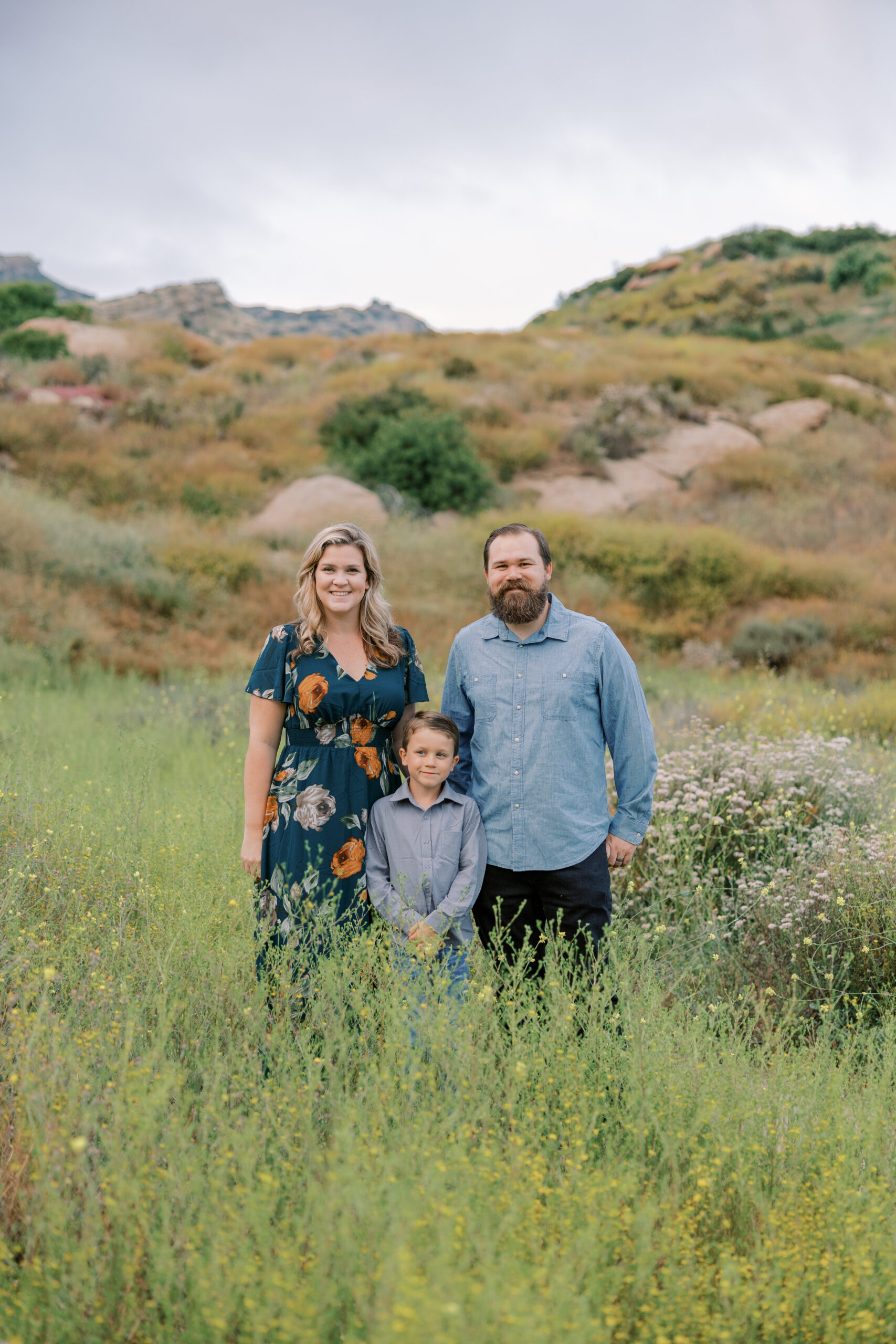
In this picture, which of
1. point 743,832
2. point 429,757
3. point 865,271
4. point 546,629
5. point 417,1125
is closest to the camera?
point 417,1125

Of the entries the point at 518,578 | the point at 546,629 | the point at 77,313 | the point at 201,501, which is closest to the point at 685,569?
the point at 201,501

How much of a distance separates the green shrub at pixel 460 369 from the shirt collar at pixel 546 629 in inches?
891

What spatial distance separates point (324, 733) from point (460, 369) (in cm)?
2326

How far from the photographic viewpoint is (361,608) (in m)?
3.34

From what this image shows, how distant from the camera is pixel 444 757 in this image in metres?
3.13

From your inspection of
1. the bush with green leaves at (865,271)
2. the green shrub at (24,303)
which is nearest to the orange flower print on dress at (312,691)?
the green shrub at (24,303)

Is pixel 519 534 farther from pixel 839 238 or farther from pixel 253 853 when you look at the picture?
pixel 839 238

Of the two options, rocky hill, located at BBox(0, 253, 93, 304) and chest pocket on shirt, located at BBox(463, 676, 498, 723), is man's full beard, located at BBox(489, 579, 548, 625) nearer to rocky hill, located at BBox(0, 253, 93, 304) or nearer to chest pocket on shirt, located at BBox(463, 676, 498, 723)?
chest pocket on shirt, located at BBox(463, 676, 498, 723)

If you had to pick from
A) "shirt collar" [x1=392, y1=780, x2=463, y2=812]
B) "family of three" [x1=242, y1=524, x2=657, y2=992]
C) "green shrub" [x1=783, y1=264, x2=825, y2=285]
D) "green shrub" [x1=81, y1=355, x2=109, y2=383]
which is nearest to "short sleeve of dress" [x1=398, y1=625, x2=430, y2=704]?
"family of three" [x1=242, y1=524, x2=657, y2=992]

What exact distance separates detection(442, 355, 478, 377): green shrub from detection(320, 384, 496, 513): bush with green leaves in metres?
6.02

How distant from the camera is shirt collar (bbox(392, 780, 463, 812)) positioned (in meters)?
3.17

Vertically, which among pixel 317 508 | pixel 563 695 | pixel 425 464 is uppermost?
pixel 425 464

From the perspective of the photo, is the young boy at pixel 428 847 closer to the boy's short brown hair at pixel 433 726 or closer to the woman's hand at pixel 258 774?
the boy's short brown hair at pixel 433 726

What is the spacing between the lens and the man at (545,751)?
10.6 ft
